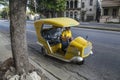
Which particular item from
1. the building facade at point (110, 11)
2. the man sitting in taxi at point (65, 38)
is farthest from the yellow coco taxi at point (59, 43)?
the building facade at point (110, 11)

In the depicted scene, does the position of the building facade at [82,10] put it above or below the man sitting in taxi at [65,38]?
above

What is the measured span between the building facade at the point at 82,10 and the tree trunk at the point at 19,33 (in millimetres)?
52829

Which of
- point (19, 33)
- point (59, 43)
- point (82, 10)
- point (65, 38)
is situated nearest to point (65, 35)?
point (65, 38)

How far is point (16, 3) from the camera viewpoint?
19.1ft

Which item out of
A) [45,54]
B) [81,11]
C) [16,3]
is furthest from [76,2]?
[16,3]

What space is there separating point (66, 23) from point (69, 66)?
168 cm

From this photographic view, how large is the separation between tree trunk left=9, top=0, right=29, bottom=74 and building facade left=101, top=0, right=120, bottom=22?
42.6 m

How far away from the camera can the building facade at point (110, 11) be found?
4802cm

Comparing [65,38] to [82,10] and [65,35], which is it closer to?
[65,35]

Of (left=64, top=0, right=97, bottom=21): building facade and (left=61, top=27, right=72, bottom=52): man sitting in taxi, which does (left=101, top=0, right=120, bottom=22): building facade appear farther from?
(left=61, top=27, right=72, bottom=52): man sitting in taxi

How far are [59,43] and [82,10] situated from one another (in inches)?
2082

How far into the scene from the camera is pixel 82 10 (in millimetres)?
61406

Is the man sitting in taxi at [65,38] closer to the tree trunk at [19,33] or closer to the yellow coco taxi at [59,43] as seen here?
the yellow coco taxi at [59,43]

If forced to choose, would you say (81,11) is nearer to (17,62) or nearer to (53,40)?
(53,40)
